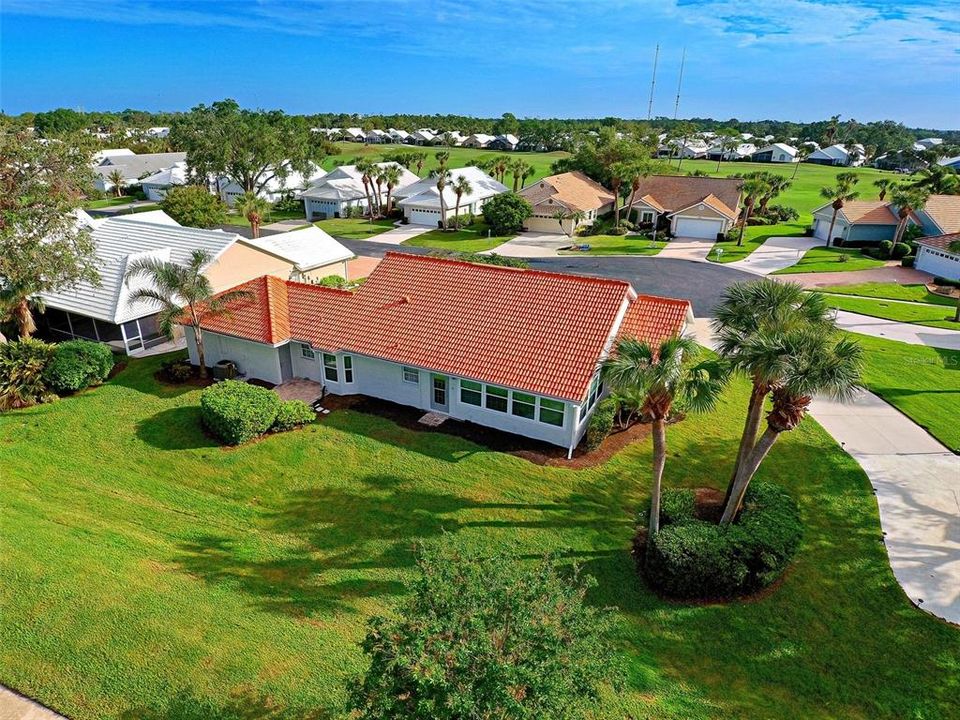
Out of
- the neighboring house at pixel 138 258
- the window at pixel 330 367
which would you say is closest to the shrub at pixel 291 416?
the window at pixel 330 367

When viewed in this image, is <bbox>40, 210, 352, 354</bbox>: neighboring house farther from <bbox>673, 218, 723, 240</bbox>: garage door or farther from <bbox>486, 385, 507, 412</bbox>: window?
<bbox>673, 218, 723, 240</bbox>: garage door

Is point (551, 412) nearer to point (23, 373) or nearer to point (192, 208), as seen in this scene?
point (23, 373)

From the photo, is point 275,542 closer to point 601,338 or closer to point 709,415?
point 601,338

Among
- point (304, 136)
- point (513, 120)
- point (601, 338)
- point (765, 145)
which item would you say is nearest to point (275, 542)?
point (601, 338)

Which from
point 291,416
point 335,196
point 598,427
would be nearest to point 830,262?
point 598,427

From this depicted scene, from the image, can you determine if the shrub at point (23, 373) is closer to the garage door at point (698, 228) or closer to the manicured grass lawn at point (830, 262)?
the manicured grass lawn at point (830, 262)
